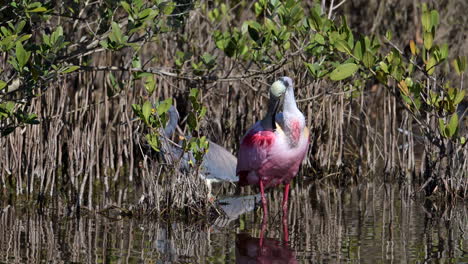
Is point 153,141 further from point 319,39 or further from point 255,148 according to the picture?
point 319,39

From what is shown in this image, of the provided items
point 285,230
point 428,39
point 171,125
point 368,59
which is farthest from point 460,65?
point 171,125

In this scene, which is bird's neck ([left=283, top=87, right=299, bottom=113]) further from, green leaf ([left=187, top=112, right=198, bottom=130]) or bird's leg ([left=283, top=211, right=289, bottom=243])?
bird's leg ([left=283, top=211, right=289, bottom=243])

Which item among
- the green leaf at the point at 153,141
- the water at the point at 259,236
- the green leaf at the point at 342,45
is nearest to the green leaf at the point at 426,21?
the green leaf at the point at 342,45

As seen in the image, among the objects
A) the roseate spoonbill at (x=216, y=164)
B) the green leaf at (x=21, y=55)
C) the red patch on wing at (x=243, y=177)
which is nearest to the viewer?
the green leaf at (x=21, y=55)

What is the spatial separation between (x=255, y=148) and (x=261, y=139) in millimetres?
101

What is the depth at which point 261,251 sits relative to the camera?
5.74 meters

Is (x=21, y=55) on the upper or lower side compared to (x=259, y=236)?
upper

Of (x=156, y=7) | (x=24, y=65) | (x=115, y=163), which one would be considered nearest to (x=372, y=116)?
(x=115, y=163)

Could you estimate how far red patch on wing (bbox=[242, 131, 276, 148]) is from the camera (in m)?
6.95

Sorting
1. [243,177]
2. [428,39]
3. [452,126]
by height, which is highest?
[428,39]

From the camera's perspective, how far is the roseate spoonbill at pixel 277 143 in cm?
684

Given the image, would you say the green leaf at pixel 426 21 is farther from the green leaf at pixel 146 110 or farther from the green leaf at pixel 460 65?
the green leaf at pixel 146 110

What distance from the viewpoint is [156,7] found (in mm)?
6555

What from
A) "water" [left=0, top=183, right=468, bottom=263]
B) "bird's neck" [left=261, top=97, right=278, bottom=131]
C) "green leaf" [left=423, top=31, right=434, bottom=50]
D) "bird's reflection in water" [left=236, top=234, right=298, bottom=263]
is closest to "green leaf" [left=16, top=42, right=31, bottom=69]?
"water" [left=0, top=183, right=468, bottom=263]
